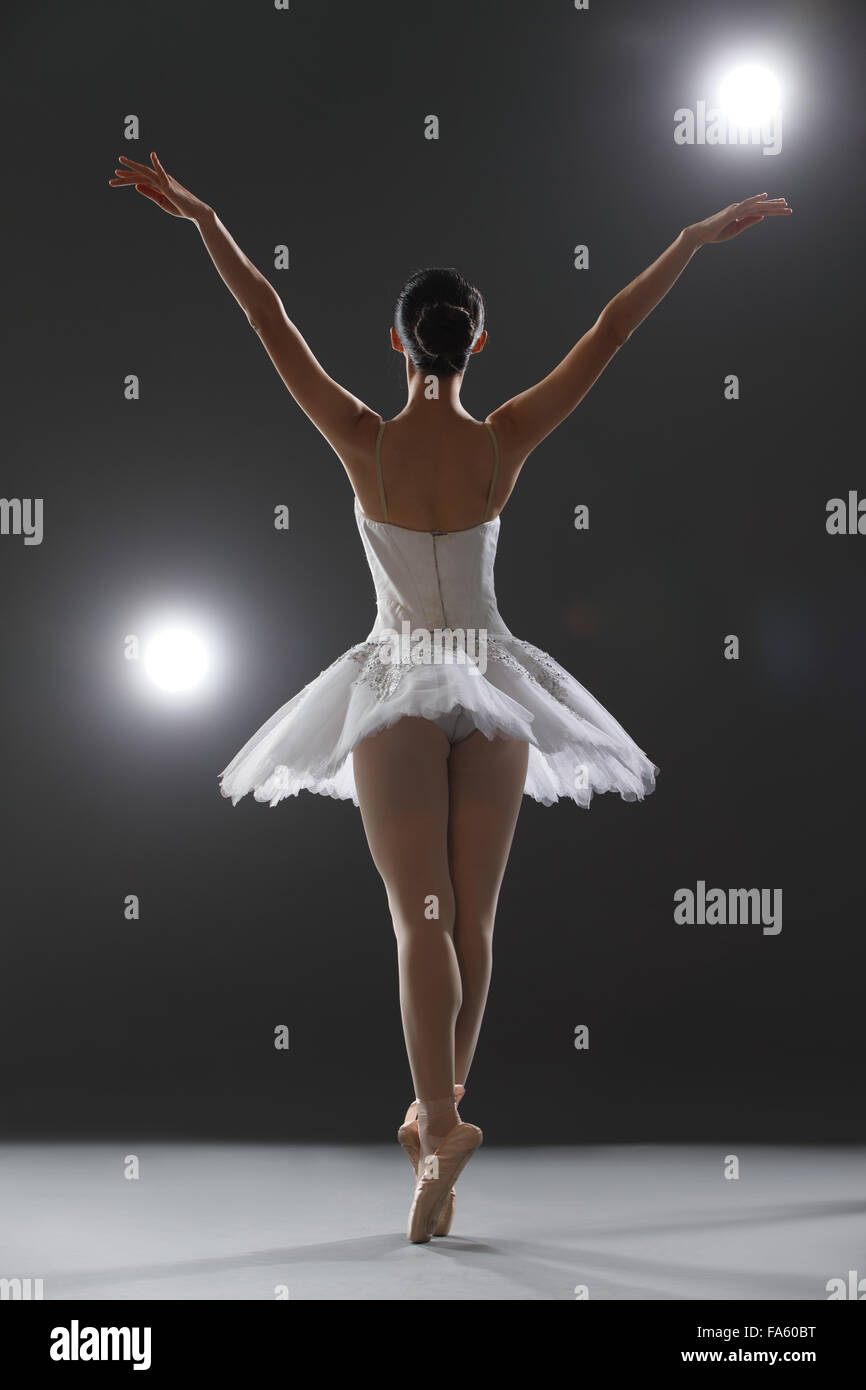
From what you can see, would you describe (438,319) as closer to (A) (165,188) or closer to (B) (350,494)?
(A) (165,188)

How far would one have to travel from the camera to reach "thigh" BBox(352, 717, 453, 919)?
2188 mm

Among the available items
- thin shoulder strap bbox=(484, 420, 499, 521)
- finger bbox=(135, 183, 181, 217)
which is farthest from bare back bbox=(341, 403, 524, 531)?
finger bbox=(135, 183, 181, 217)

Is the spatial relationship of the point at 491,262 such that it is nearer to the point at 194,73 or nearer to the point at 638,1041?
the point at 194,73

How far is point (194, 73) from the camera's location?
13.2 feet

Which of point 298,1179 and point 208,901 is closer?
point 298,1179

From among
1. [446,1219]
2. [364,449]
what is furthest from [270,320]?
[446,1219]

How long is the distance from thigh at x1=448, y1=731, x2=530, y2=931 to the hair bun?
601 millimetres

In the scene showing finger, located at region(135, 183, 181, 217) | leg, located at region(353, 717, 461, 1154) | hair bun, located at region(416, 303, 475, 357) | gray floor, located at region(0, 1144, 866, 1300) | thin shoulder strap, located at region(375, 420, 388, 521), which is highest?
finger, located at region(135, 183, 181, 217)

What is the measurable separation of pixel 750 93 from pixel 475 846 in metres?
2.67

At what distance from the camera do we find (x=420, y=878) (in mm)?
2188

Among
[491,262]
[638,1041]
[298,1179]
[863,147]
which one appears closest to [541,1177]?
[298,1179]

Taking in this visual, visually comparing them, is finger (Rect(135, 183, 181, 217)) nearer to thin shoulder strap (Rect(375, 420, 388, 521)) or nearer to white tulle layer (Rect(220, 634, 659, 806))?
thin shoulder strap (Rect(375, 420, 388, 521))

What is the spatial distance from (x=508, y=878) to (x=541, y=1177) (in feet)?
4.23

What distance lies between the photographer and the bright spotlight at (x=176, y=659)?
3945 mm
